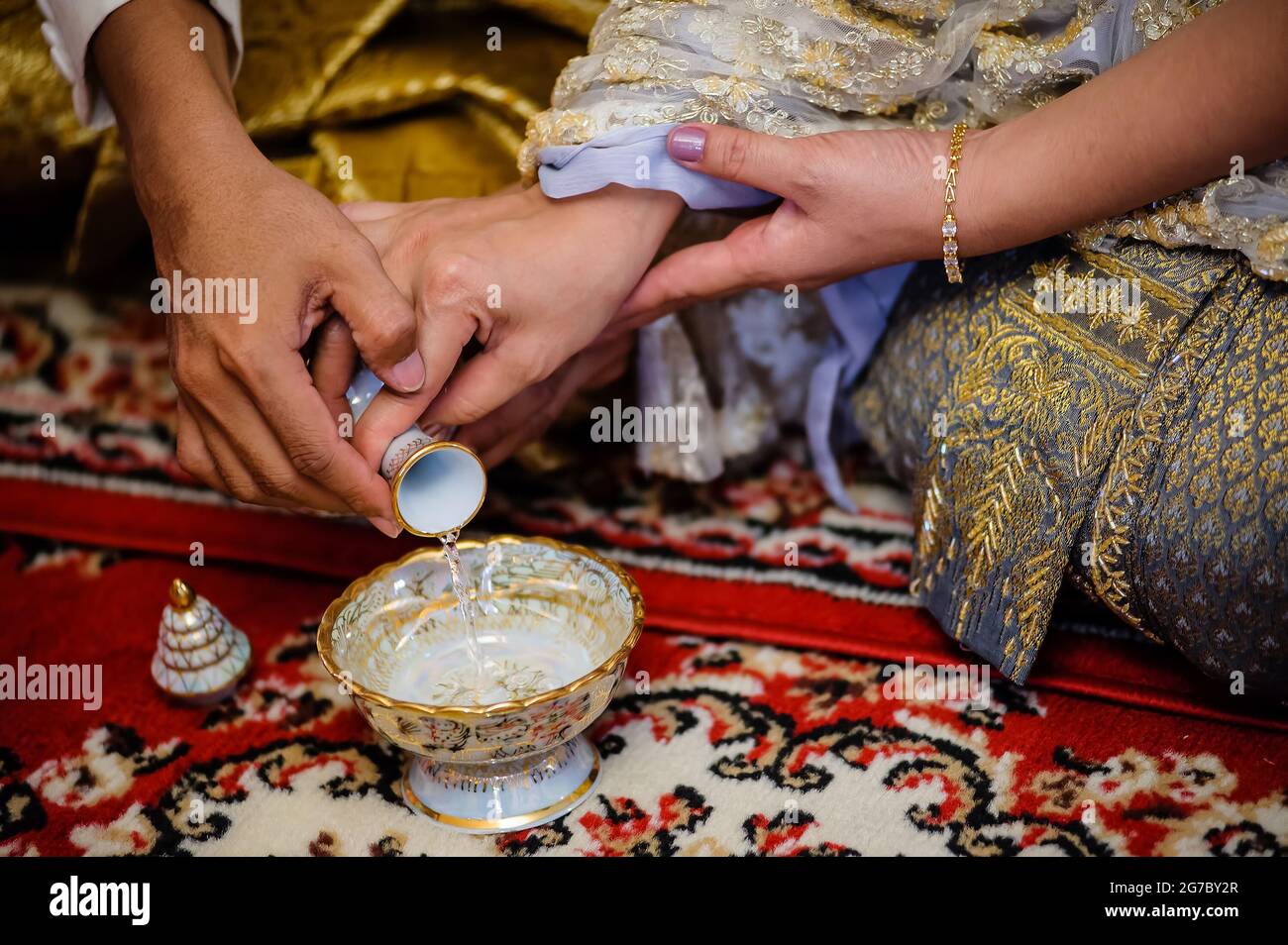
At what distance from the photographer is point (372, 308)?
922mm

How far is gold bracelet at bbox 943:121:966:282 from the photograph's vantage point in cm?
101

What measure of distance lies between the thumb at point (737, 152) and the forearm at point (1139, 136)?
0.15 m

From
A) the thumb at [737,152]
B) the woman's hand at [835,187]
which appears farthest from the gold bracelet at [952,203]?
the thumb at [737,152]

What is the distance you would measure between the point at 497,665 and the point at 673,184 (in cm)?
46

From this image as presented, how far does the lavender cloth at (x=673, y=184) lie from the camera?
1.04 meters

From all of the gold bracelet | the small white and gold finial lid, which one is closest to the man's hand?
the small white and gold finial lid

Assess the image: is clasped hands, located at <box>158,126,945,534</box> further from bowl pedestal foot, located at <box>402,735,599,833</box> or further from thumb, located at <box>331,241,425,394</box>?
bowl pedestal foot, located at <box>402,735,599,833</box>

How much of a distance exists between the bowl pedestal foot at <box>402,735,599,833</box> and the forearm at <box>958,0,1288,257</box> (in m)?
0.57

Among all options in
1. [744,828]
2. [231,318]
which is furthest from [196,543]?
[744,828]

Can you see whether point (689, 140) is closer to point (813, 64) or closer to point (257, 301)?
point (813, 64)

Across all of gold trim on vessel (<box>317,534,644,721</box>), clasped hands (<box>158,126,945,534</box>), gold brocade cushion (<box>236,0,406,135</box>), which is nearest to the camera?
gold trim on vessel (<box>317,534,644,721</box>)

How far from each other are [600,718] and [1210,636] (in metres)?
0.52

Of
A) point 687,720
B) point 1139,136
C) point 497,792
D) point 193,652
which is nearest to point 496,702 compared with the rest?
point 497,792

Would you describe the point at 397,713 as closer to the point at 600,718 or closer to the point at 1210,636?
the point at 600,718
